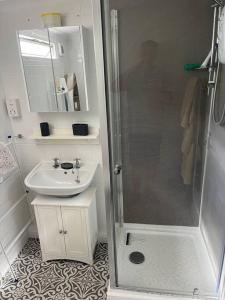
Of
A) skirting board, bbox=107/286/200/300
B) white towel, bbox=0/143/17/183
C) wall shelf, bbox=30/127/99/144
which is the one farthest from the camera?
wall shelf, bbox=30/127/99/144

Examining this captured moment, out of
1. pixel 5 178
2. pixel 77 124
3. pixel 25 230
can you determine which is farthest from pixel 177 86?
pixel 25 230

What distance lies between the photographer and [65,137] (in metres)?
2.02

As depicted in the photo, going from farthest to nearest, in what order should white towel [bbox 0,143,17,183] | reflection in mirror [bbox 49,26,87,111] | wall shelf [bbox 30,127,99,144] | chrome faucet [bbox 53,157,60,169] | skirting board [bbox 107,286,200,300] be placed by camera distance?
chrome faucet [bbox 53,157,60,169] < wall shelf [bbox 30,127,99,144] < white towel [bbox 0,143,17,183] < reflection in mirror [bbox 49,26,87,111] < skirting board [bbox 107,286,200,300]

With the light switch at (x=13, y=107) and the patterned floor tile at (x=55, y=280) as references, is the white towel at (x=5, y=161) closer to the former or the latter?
the light switch at (x=13, y=107)

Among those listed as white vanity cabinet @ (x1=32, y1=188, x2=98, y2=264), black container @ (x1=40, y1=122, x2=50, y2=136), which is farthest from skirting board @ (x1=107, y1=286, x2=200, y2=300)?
black container @ (x1=40, y1=122, x2=50, y2=136)

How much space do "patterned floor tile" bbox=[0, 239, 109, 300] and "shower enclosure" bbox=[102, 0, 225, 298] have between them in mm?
291

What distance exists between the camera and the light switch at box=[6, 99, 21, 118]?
204 centimetres

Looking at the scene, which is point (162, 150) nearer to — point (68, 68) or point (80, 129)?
point (80, 129)

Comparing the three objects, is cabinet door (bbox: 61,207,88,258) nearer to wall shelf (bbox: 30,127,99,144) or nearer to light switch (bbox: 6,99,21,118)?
wall shelf (bbox: 30,127,99,144)

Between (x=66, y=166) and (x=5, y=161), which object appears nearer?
(x=5, y=161)

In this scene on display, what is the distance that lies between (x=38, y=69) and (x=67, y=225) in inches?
53.7

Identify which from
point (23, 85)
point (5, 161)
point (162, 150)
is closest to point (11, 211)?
point (5, 161)

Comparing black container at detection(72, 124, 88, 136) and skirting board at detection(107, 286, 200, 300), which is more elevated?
black container at detection(72, 124, 88, 136)

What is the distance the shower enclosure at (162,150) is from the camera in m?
1.70
